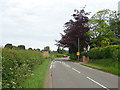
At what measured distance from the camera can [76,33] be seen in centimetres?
5709

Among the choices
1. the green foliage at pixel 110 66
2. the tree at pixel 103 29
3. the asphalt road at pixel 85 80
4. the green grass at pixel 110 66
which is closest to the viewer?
the asphalt road at pixel 85 80

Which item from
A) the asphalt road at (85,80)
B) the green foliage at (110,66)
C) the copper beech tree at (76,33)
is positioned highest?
the copper beech tree at (76,33)

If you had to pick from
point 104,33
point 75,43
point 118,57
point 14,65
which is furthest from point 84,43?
point 14,65

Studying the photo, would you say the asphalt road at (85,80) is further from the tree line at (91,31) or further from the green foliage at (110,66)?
the tree line at (91,31)

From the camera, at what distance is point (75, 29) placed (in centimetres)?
5712

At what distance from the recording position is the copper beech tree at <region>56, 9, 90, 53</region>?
5666cm

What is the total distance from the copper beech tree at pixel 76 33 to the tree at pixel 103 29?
125 inches

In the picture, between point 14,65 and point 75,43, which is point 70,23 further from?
point 14,65

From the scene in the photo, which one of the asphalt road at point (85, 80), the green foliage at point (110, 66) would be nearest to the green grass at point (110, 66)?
the green foliage at point (110, 66)

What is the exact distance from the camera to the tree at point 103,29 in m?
51.2

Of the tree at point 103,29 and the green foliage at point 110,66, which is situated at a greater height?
the tree at point 103,29

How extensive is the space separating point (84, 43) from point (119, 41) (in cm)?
976

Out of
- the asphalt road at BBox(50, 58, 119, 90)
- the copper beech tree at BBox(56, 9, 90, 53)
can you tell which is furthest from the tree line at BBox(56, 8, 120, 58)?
the asphalt road at BBox(50, 58, 119, 90)

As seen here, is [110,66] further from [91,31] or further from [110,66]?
[91,31]
